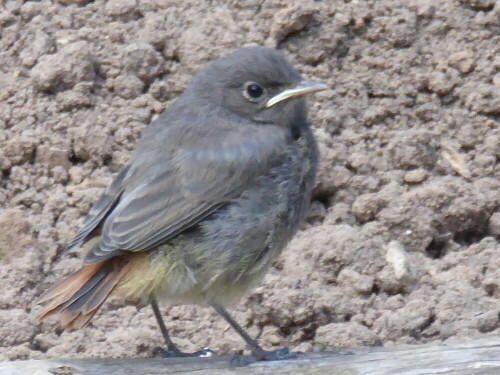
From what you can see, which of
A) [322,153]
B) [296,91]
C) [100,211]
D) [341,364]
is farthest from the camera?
[322,153]

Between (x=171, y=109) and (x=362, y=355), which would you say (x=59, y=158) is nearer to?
(x=171, y=109)

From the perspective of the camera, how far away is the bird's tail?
5285mm

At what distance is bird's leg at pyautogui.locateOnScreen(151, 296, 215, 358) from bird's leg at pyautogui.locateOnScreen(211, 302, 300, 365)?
183 mm

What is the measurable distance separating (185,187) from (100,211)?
441 mm

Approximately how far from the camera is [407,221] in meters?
6.62

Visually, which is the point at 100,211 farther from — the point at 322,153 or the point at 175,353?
the point at 322,153

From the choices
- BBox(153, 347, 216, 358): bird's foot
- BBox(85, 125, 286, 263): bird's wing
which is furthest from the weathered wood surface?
BBox(85, 125, 286, 263): bird's wing

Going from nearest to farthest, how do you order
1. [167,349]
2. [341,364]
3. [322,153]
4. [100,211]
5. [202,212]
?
[341,364] < [202,212] < [100,211] < [167,349] < [322,153]

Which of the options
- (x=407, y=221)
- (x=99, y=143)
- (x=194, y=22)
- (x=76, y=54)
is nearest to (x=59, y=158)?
(x=99, y=143)

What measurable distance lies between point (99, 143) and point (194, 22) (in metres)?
1.09

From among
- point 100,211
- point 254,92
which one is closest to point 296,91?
point 254,92

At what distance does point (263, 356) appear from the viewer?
5.59m

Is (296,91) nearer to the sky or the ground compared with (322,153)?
nearer to the sky

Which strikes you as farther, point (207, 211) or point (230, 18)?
point (230, 18)
